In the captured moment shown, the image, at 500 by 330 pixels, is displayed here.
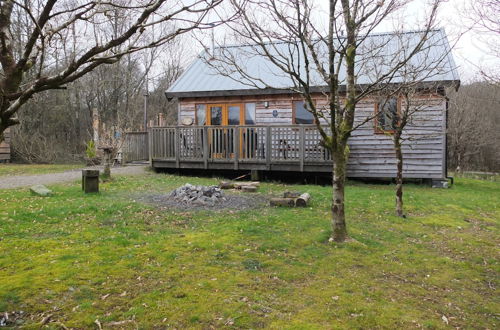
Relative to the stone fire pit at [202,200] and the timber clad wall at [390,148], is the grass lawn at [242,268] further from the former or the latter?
the timber clad wall at [390,148]

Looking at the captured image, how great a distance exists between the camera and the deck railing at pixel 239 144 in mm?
12418

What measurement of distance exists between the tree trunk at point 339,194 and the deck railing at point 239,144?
6.34m

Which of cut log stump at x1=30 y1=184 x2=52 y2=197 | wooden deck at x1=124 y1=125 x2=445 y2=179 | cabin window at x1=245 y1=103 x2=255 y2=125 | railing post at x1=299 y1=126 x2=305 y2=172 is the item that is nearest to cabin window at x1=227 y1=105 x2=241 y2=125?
cabin window at x1=245 y1=103 x2=255 y2=125

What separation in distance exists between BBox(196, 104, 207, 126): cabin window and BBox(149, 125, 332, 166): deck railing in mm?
1507

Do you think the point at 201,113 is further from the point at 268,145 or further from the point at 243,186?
the point at 243,186

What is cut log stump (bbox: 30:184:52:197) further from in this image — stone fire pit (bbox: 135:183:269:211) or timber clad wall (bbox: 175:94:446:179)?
timber clad wall (bbox: 175:94:446:179)

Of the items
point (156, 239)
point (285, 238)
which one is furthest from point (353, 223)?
point (156, 239)

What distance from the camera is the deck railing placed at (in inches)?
489

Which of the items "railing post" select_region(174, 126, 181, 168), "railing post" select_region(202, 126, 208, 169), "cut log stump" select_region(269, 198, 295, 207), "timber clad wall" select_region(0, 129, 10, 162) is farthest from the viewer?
"timber clad wall" select_region(0, 129, 10, 162)

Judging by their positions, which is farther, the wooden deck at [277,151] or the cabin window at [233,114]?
the cabin window at [233,114]

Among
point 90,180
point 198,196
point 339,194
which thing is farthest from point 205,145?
point 339,194

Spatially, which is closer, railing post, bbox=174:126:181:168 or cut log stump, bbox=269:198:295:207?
cut log stump, bbox=269:198:295:207

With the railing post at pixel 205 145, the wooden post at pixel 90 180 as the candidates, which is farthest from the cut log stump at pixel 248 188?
the wooden post at pixel 90 180

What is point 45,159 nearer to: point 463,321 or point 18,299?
point 18,299
